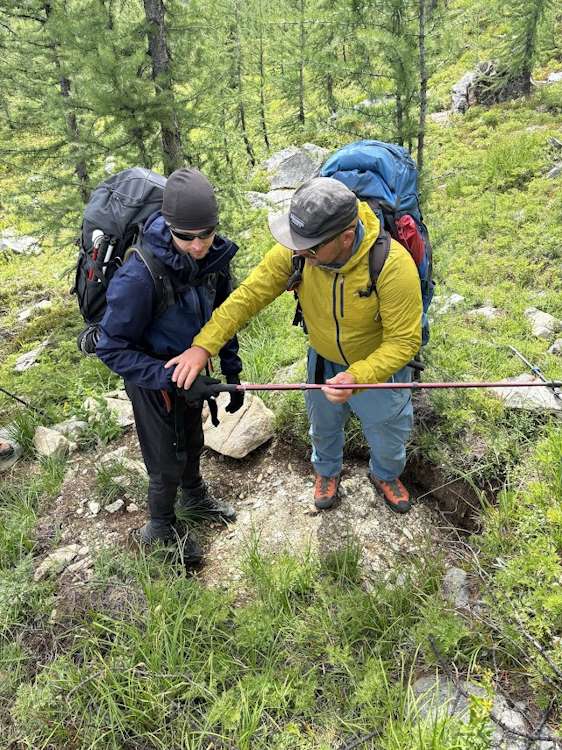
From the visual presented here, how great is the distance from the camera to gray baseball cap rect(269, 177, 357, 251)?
255cm

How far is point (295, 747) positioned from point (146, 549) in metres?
1.76

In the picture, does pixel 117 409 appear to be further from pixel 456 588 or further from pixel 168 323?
pixel 456 588

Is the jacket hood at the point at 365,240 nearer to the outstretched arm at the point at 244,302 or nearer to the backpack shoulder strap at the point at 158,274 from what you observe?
the outstretched arm at the point at 244,302

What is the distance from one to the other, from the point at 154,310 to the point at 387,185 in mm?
1660

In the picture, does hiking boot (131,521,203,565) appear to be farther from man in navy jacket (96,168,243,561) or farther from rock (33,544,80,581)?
rock (33,544,80,581)

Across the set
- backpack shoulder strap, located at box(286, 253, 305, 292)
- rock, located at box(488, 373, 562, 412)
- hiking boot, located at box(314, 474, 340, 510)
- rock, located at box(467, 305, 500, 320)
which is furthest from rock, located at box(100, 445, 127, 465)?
rock, located at box(467, 305, 500, 320)

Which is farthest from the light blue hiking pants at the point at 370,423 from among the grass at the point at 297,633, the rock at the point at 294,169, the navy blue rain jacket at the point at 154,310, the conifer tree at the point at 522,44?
the conifer tree at the point at 522,44

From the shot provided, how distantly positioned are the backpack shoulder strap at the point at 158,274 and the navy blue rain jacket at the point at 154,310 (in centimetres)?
2

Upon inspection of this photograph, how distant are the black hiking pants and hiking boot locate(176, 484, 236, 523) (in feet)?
1.05

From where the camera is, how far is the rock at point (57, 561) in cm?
356

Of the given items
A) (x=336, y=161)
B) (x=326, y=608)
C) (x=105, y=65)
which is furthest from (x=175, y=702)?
(x=105, y=65)

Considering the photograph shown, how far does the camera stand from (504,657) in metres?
2.57

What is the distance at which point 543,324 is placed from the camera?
6.14 meters

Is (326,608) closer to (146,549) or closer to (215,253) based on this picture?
(146,549)
